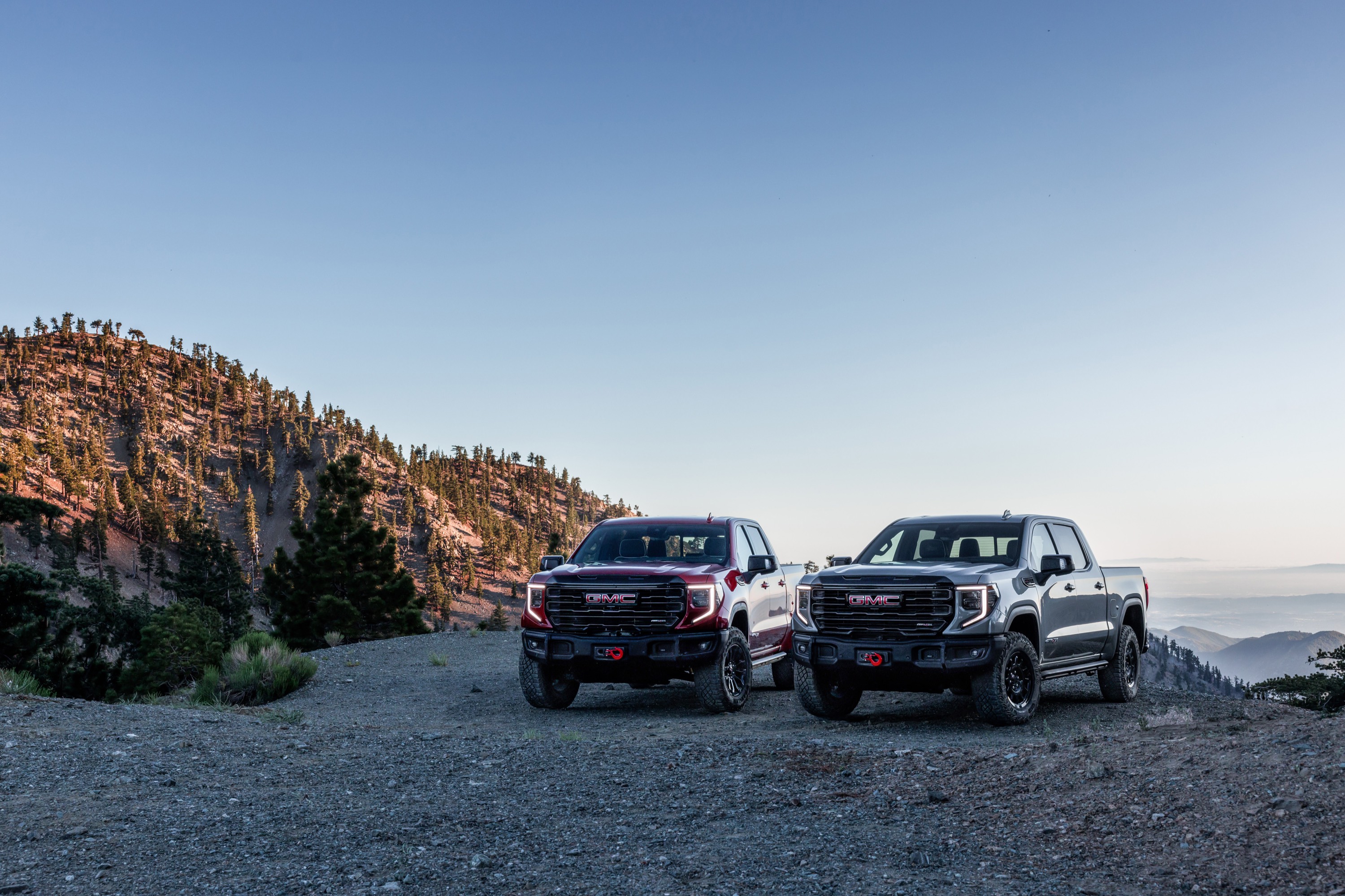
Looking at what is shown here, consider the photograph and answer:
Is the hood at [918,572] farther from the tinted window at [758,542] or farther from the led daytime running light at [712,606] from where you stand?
the tinted window at [758,542]

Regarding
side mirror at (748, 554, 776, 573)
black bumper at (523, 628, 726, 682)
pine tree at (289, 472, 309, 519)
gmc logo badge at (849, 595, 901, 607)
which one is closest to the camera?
gmc logo badge at (849, 595, 901, 607)

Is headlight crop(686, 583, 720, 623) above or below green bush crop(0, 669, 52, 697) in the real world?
above

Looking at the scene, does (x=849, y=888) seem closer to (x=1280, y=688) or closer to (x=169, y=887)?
(x=169, y=887)

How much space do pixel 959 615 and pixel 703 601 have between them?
2.90 m

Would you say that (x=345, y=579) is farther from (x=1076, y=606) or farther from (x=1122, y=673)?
(x=1076, y=606)

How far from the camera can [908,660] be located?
9.58m

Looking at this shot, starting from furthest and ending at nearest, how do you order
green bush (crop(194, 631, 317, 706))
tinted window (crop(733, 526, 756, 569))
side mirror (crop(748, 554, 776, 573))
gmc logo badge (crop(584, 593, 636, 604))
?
green bush (crop(194, 631, 317, 706))
tinted window (crop(733, 526, 756, 569))
side mirror (crop(748, 554, 776, 573))
gmc logo badge (crop(584, 593, 636, 604))

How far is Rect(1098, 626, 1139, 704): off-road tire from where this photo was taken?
12.1 meters

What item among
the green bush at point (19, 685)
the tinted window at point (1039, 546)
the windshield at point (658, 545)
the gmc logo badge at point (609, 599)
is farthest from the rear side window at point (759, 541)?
the green bush at point (19, 685)

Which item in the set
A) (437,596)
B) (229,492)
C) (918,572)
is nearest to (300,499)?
(229,492)

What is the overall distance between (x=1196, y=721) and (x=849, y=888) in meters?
5.54

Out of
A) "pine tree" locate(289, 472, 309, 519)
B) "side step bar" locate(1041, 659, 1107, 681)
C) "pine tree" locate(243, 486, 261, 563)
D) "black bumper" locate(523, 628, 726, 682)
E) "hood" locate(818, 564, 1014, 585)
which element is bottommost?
"side step bar" locate(1041, 659, 1107, 681)

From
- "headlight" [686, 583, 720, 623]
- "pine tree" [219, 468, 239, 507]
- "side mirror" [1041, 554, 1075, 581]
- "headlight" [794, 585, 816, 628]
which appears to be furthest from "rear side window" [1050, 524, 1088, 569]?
"pine tree" [219, 468, 239, 507]

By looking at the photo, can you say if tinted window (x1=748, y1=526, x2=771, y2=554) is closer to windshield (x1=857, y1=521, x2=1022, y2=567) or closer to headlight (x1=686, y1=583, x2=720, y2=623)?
headlight (x1=686, y1=583, x2=720, y2=623)
